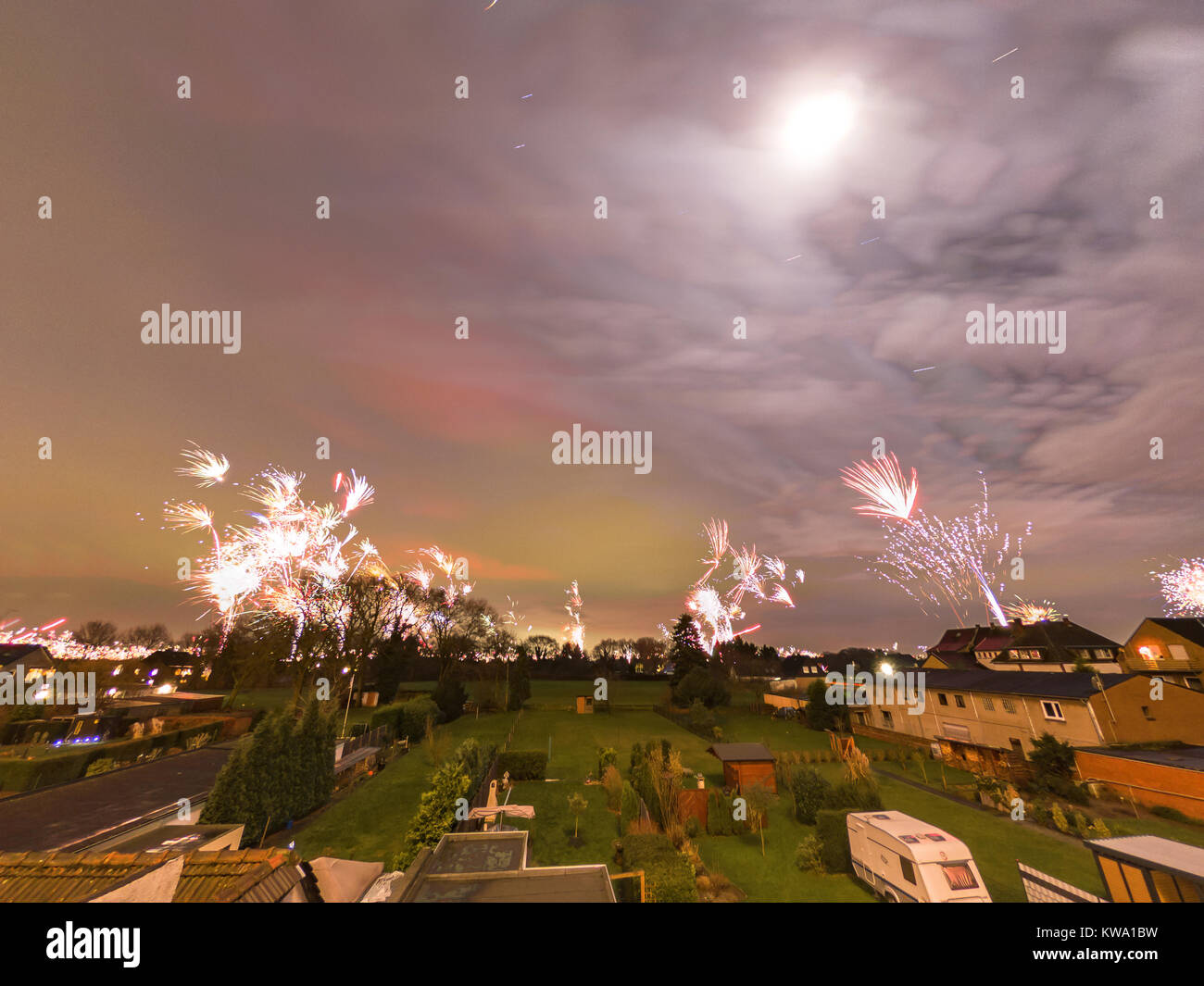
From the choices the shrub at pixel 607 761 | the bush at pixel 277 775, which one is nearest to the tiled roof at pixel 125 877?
the bush at pixel 277 775

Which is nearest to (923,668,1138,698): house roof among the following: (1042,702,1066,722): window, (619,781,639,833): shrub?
(1042,702,1066,722): window

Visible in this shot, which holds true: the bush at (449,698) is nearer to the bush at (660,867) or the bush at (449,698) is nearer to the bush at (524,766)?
the bush at (524,766)

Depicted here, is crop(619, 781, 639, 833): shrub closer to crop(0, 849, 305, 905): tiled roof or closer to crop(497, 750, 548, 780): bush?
crop(497, 750, 548, 780): bush

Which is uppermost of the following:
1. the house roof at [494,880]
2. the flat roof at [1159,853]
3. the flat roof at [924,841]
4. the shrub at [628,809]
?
the house roof at [494,880]

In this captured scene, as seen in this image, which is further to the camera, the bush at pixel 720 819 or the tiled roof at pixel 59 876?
the bush at pixel 720 819

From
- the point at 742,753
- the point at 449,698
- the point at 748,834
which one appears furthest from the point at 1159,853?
the point at 449,698
